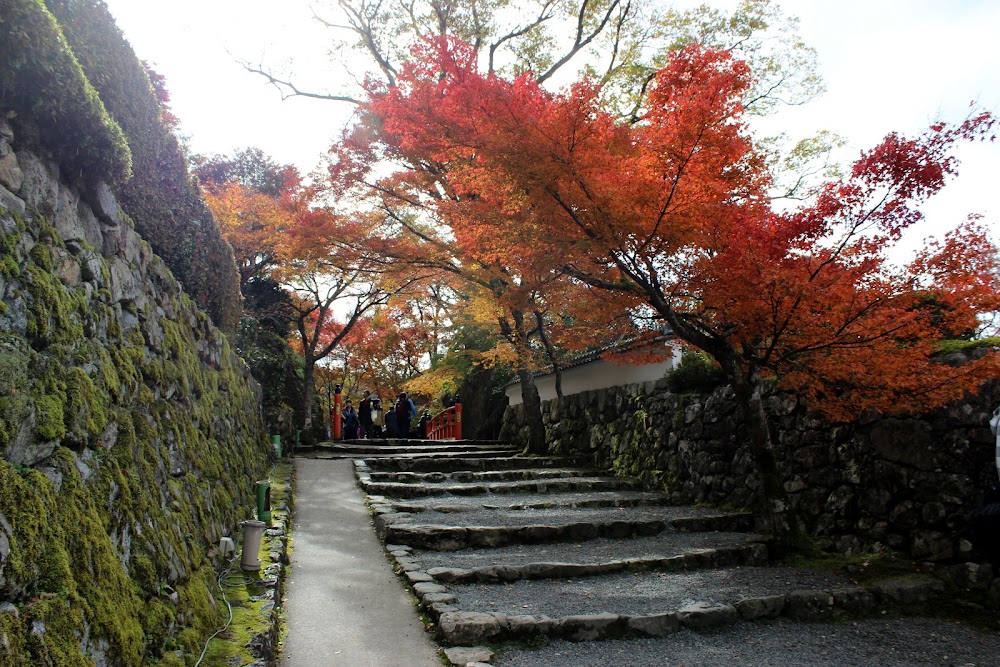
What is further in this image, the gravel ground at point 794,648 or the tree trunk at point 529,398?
the tree trunk at point 529,398

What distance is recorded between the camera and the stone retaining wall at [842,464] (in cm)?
595

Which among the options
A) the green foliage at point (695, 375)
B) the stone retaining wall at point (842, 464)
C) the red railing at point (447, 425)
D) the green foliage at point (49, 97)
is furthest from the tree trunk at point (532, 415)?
the green foliage at point (49, 97)

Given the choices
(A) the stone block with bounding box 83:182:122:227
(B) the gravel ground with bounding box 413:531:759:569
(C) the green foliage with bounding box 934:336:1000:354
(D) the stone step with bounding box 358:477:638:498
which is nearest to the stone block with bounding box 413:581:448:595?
(B) the gravel ground with bounding box 413:531:759:569

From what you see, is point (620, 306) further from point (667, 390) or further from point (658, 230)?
point (667, 390)

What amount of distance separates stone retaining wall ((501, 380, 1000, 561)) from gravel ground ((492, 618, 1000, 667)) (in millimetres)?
1201

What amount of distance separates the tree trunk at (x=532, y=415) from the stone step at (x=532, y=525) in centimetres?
500

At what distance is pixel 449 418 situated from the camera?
70.2 feet

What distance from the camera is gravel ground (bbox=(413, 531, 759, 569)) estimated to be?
666cm

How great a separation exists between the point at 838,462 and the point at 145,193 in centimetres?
749

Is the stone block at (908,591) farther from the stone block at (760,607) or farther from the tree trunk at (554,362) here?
the tree trunk at (554,362)

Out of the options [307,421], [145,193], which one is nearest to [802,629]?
[145,193]

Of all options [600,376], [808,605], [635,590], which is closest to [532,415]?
[600,376]

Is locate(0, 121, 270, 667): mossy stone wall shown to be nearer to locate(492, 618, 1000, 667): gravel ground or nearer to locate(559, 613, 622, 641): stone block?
locate(492, 618, 1000, 667): gravel ground

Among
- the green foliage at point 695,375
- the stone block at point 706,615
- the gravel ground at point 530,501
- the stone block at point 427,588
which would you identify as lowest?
the stone block at point 706,615
